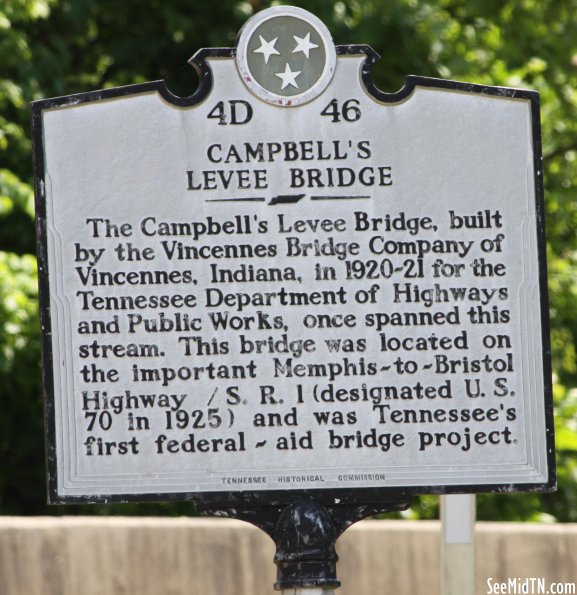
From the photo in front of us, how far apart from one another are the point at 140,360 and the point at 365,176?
3.73ft

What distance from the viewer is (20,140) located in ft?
29.5

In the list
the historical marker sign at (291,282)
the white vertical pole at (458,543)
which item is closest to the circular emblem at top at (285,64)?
the historical marker sign at (291,282)

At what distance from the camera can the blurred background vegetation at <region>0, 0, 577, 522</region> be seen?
827 centimetres

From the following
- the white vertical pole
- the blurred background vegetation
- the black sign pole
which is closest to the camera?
the black sign pole

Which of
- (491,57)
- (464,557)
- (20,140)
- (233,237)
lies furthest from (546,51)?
(233,237)

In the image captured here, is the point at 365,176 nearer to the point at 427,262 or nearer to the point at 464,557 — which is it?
the point at 427,262

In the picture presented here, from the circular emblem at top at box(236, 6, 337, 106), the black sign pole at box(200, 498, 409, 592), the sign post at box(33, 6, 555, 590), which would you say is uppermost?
the circular emblem at top at box(236, 6, 337, 106)

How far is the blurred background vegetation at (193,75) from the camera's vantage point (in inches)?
326

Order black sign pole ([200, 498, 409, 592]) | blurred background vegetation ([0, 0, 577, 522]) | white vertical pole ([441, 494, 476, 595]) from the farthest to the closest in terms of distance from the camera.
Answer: blurred background vegetation ([0, 0, 577, 522]), white vertical pole ([441, 494, 476, 595]), black sign pole ([200, 498, 409, 592])

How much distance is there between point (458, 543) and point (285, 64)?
256 cm

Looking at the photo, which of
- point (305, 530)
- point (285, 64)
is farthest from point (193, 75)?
point (305, 530)

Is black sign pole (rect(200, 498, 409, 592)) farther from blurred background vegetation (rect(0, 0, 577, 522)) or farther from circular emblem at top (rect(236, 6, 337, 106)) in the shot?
blurred background vegetation (rect(0, 0, 577, 522))

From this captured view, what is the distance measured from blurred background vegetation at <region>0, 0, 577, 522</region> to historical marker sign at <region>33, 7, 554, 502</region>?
3.02 meters

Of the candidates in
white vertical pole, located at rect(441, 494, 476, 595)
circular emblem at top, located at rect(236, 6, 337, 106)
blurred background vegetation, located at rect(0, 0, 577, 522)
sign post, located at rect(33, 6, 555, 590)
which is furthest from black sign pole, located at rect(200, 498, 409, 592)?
blurred background vegetation, located at rect(0, 0, 577, 522)
